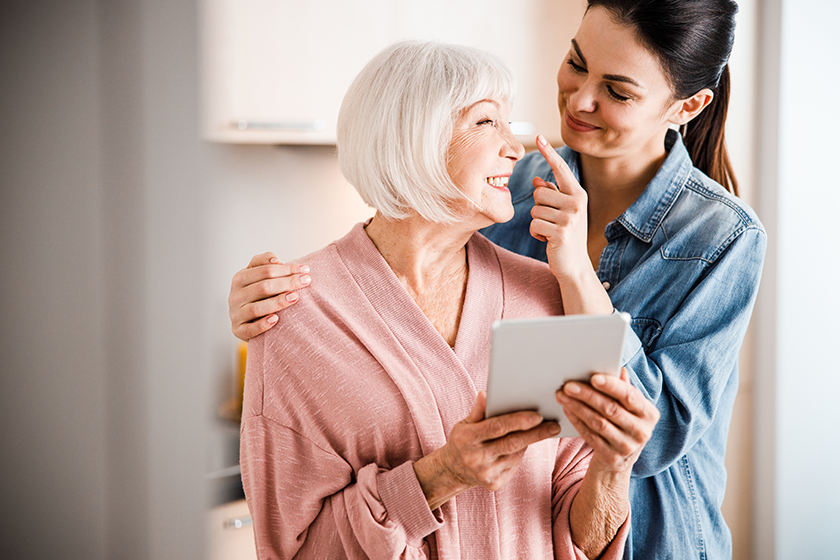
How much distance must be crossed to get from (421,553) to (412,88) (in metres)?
0.71

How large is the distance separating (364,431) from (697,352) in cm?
59

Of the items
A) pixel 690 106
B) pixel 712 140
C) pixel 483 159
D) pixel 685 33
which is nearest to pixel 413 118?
pixel 483 159

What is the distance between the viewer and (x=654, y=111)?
1.31 metres

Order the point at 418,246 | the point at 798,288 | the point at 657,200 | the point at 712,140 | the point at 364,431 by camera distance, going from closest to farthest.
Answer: the point at 364,431
the point at 418,246
the point at 657,200
the point at 712,140
the point at 798,288

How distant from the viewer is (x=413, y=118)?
1040 mm

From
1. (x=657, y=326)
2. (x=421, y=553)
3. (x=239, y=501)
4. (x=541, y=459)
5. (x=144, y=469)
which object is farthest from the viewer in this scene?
(x=239, y=501)

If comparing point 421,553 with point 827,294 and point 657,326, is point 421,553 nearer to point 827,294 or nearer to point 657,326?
point 657,326

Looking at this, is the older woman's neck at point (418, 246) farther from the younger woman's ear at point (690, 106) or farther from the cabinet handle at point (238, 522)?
the cabinet handle at point (238, 522)

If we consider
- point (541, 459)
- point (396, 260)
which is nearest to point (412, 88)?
point (396, 260)

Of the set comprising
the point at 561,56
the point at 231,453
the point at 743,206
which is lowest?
the point at 231,453

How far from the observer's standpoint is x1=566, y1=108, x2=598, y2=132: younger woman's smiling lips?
1.35 meters

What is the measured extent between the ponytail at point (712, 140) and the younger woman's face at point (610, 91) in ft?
0.59

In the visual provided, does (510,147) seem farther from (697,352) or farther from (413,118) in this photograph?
(697,352)

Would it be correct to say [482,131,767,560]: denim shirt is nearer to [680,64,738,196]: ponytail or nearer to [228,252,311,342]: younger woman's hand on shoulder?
[680,64,738,196]: ponytail
